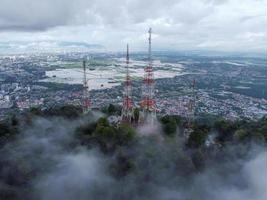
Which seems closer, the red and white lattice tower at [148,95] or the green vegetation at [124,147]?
the green vegetation at [124,147]

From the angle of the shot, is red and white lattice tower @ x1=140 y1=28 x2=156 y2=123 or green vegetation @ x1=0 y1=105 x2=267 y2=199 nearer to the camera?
green vegetation @ x1=0 y1=105 x2=267 y2=199

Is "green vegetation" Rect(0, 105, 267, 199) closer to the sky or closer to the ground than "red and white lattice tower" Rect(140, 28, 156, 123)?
closer to the ground

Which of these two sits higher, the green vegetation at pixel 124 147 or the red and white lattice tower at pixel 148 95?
the red and white lattice tower at pixel 148 95

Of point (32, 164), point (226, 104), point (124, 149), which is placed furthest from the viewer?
point (226, 104)

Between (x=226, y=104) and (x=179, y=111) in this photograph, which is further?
(x=226, y=104)

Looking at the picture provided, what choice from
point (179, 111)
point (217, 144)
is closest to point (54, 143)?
point (217, 144)

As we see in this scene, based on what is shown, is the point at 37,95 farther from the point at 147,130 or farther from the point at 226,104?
the point at 147,130

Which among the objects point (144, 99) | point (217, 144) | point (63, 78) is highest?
point (144, 99)

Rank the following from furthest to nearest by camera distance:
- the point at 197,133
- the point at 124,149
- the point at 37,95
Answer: the point at 37,95, the point at 197,133, the point at 124,149

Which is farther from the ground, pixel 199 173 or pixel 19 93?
pixel 199 173

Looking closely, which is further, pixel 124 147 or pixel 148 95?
pixel 148 95

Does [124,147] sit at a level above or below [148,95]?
below
